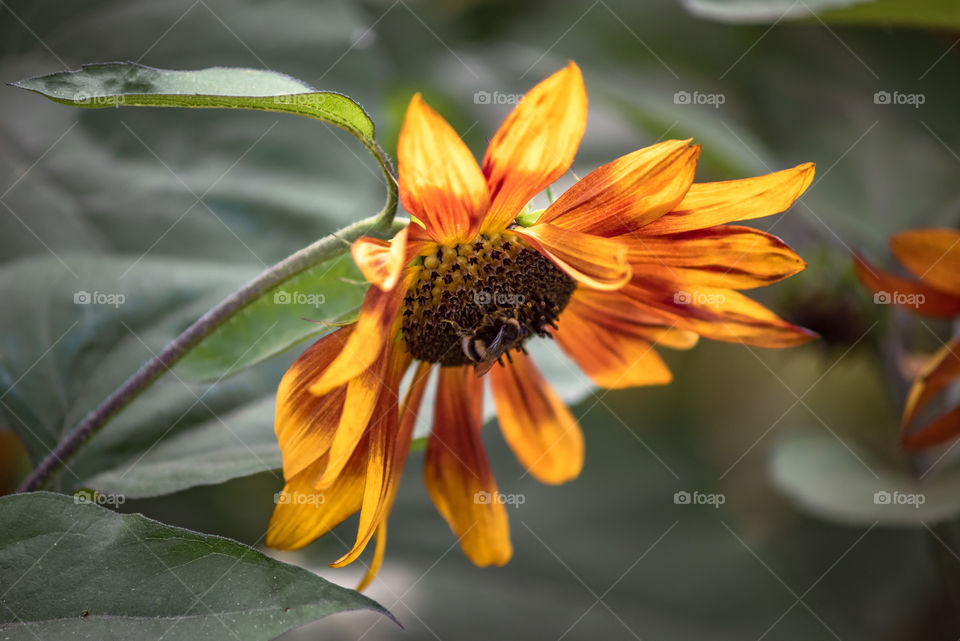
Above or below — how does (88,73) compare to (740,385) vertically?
above

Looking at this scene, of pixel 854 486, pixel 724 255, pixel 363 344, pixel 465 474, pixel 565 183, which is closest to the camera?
pixel 363 344

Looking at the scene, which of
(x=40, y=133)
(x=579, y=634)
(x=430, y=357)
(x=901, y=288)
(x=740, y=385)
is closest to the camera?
(x=430, y=357)

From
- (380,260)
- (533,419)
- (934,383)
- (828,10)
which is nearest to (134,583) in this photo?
(380,260)

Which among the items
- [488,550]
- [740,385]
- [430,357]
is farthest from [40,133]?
[740,385]

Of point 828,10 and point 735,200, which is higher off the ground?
point 828,10

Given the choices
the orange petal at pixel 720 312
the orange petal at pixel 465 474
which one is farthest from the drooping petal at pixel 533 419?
the orange petal at pixel 720 312

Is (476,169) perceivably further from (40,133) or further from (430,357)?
(40,133)

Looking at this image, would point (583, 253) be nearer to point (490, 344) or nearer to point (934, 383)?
point (490, 344)
